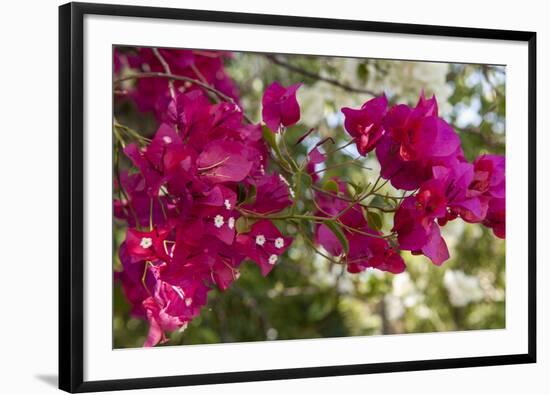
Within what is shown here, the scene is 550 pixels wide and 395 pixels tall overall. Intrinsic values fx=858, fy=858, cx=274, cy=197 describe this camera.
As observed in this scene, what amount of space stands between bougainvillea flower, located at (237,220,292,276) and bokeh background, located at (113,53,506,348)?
225mm

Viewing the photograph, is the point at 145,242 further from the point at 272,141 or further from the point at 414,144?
the point at 414,144

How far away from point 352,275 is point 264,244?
99 centimetres

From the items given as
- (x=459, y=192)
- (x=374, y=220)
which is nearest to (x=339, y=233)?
(x=374, y=220)

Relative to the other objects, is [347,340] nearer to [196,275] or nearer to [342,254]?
[342,254]

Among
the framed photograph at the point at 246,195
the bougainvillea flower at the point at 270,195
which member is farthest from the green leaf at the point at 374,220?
the bougainvillea flower at the point at 270,195

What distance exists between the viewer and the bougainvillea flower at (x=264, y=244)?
3.44 ft

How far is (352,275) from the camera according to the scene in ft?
6.63

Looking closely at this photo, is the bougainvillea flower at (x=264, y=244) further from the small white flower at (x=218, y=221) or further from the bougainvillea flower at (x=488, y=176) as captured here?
the bougainvillea flower at (x=488, y=176)

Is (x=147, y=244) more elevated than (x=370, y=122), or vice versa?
(x=370, y=122)

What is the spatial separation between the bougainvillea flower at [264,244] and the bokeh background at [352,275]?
23 centimetres

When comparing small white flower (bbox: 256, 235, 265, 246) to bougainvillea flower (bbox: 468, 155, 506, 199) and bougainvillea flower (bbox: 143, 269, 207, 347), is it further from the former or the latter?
bougainvillea flower (bbox: 468, 155, 506, 199)

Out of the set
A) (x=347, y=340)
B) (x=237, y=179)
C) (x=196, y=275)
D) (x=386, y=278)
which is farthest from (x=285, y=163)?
(x=386, y=278)

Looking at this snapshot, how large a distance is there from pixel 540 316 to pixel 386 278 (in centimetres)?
58

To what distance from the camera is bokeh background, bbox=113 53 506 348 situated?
4.92ft
